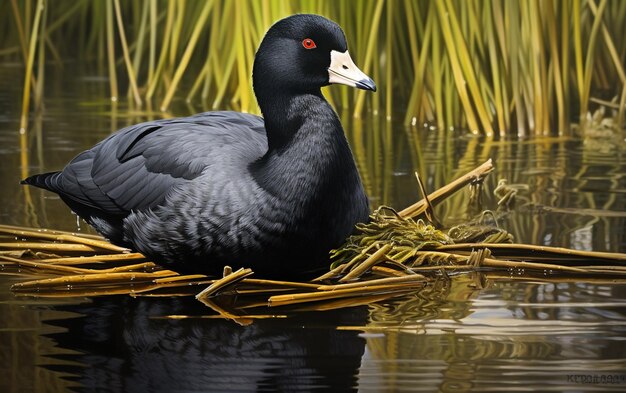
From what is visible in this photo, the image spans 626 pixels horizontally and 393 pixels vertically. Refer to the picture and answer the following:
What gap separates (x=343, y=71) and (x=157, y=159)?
28.8 inches

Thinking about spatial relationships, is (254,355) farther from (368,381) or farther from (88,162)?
(88,162)

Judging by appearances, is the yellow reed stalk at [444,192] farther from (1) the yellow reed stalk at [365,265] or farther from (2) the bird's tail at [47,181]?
(2) the bird's tail at [47,181]

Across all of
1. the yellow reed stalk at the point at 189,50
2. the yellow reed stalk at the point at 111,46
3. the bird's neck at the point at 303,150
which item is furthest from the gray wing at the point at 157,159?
the yellow reed stalk at the point at 111,46

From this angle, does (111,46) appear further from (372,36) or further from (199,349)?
(199,349)

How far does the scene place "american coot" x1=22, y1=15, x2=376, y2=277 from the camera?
4.30m

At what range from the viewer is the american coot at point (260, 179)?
4.30 meters

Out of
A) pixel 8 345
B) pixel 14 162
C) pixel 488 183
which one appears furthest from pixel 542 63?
pixel 8 345

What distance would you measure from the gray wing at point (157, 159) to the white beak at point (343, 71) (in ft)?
1.19

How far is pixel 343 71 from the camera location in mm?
4547

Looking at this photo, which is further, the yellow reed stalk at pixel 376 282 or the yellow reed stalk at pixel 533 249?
the yellow reed stalk at pixel 533 249

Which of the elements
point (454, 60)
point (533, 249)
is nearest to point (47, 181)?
point (533, 249)

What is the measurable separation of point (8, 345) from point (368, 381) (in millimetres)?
1071

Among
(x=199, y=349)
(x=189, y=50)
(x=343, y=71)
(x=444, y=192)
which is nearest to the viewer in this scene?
(x=199, y=349)

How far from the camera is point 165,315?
4.02m
